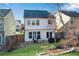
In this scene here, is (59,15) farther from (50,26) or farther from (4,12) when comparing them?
(4,12)

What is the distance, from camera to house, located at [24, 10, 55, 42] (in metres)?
5.00

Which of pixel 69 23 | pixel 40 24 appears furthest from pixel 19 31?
pixel 69 23

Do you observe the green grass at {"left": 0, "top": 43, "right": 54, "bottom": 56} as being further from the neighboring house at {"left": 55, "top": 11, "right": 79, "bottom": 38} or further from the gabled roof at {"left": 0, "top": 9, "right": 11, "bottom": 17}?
the gabled roof at {"left": 0, "top": 9, "right": 11, "bottom": 17}

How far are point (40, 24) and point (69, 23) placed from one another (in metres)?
0.27

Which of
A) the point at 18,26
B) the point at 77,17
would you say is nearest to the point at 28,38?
the point at 18,26

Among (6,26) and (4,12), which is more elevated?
(4,12)

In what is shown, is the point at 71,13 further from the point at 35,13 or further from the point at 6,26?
the point at 6,26

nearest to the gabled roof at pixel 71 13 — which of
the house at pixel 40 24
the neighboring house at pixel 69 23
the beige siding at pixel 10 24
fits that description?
the neighboring house at pixel 69 23

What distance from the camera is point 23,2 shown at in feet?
16.4

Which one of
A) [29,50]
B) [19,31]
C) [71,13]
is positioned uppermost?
[71,13]

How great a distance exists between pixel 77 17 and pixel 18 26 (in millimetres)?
551

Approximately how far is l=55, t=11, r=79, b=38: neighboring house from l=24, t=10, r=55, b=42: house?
56 mm

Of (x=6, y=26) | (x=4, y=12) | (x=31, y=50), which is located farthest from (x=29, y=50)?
(x=4, y=12)

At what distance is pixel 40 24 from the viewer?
5.00m
